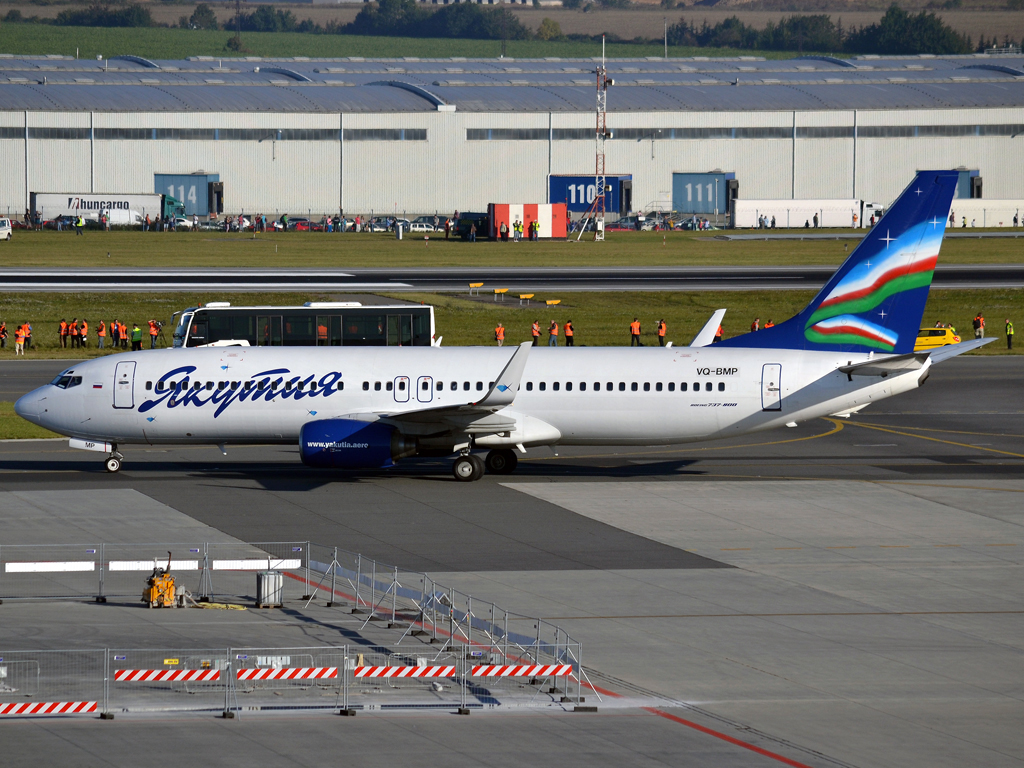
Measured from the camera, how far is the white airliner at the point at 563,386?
43219 millimetres

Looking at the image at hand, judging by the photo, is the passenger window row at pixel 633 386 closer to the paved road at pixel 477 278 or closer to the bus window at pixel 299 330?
the bus window at pixel 299 330

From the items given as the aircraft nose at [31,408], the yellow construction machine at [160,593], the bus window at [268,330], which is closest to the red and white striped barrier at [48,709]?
the yellow construction machine at [160,593]

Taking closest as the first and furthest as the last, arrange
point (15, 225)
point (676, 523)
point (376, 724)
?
1. point (376, 724)
2. point (676, 523)
3. point (15, 225)

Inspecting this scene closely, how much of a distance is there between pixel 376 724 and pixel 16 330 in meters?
68.6

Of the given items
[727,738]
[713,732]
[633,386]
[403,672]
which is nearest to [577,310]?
[633,386]

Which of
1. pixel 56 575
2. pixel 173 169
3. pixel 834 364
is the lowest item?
pixel 56 575

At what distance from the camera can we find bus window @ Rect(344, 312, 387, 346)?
225 ft

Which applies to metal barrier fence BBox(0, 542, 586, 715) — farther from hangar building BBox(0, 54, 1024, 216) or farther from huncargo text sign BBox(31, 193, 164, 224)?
hangar building BBox(0, 54, 1024, 216)

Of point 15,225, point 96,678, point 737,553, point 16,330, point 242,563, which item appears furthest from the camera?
point 15,225

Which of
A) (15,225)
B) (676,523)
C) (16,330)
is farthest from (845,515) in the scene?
(15,225)

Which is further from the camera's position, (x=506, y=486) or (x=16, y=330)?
(x=16, y=330)

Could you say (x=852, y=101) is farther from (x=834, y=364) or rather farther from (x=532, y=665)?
(x=532, y=665)

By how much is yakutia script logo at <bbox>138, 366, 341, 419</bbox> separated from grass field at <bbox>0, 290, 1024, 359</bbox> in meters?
35.4

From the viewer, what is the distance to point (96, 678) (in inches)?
897
